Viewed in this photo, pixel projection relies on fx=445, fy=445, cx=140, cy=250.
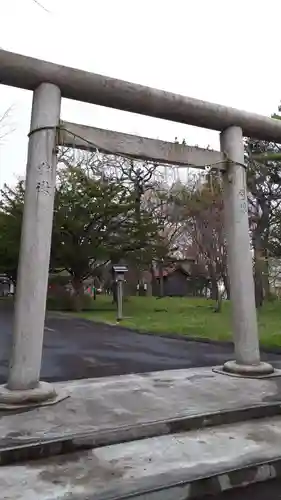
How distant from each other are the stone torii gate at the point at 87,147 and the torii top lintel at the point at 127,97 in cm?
1

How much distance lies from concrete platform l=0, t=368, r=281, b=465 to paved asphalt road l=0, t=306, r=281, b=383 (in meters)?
1.32

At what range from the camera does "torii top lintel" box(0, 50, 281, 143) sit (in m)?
5.36

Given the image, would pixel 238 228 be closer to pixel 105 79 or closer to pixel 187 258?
pixel 105 79

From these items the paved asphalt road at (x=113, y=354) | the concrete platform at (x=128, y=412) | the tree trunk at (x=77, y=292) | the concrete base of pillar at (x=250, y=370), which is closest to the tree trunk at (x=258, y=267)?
the paved asphalt road at (x=113, y=354)

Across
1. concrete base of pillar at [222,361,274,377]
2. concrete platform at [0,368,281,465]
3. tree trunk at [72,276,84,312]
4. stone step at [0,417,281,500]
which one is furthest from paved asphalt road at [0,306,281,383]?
tree trunk at [72,276,84,312]

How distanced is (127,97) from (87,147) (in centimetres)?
89

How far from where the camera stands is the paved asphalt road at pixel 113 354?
24.8 ft

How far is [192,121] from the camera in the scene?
6555 mm

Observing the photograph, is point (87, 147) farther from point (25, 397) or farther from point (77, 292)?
point (77, 292)

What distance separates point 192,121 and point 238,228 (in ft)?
5.65

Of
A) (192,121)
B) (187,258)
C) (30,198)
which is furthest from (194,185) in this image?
(187,258)

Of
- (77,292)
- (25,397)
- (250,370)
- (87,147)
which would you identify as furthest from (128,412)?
(77,292)

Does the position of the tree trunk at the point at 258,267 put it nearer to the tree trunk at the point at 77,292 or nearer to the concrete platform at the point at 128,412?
the tree trunk at the point at 77,292

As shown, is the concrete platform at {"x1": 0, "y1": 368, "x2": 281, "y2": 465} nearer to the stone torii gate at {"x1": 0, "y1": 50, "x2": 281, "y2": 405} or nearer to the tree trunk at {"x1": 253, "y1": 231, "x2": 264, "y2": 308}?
the stone torii gate at {"x1": 0, "y1": 50, "x2": 281, "y2": 405}
